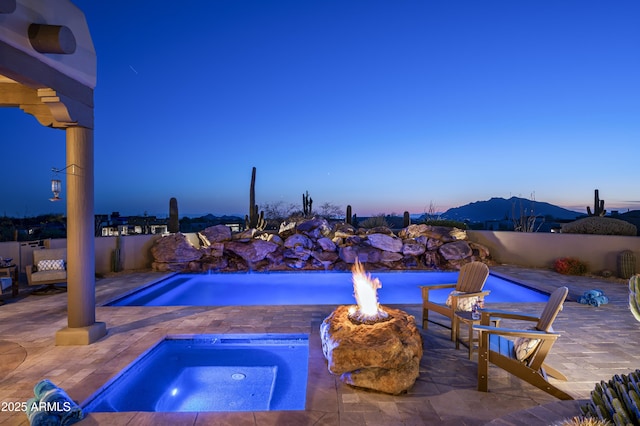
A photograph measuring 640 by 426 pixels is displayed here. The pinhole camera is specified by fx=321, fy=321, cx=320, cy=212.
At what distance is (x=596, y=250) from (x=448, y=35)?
24.9 ft

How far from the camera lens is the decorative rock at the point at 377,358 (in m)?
2.77

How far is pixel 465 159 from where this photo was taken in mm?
17734

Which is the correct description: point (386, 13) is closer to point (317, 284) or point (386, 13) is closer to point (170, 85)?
point (317, 284)

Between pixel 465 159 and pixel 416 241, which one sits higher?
pixel 465 159

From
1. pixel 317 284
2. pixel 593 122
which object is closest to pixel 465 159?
pixel 593 122

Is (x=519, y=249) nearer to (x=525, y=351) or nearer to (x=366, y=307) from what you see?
(x=525, y=351)

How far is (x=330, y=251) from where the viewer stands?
33.0 feet

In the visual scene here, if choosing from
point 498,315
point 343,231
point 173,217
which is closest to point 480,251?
point 343,231

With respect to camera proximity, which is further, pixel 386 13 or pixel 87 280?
pixel 386 13

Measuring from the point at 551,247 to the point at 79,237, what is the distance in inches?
423

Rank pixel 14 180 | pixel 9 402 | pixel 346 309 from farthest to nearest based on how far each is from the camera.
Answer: pixel 14 180 < pixel 346 309 < pixel 9 402

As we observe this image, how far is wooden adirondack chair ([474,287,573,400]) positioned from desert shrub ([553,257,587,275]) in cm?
664

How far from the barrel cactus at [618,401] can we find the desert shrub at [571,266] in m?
8.49

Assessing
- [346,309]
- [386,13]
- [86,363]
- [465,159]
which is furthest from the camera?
[465,159]
